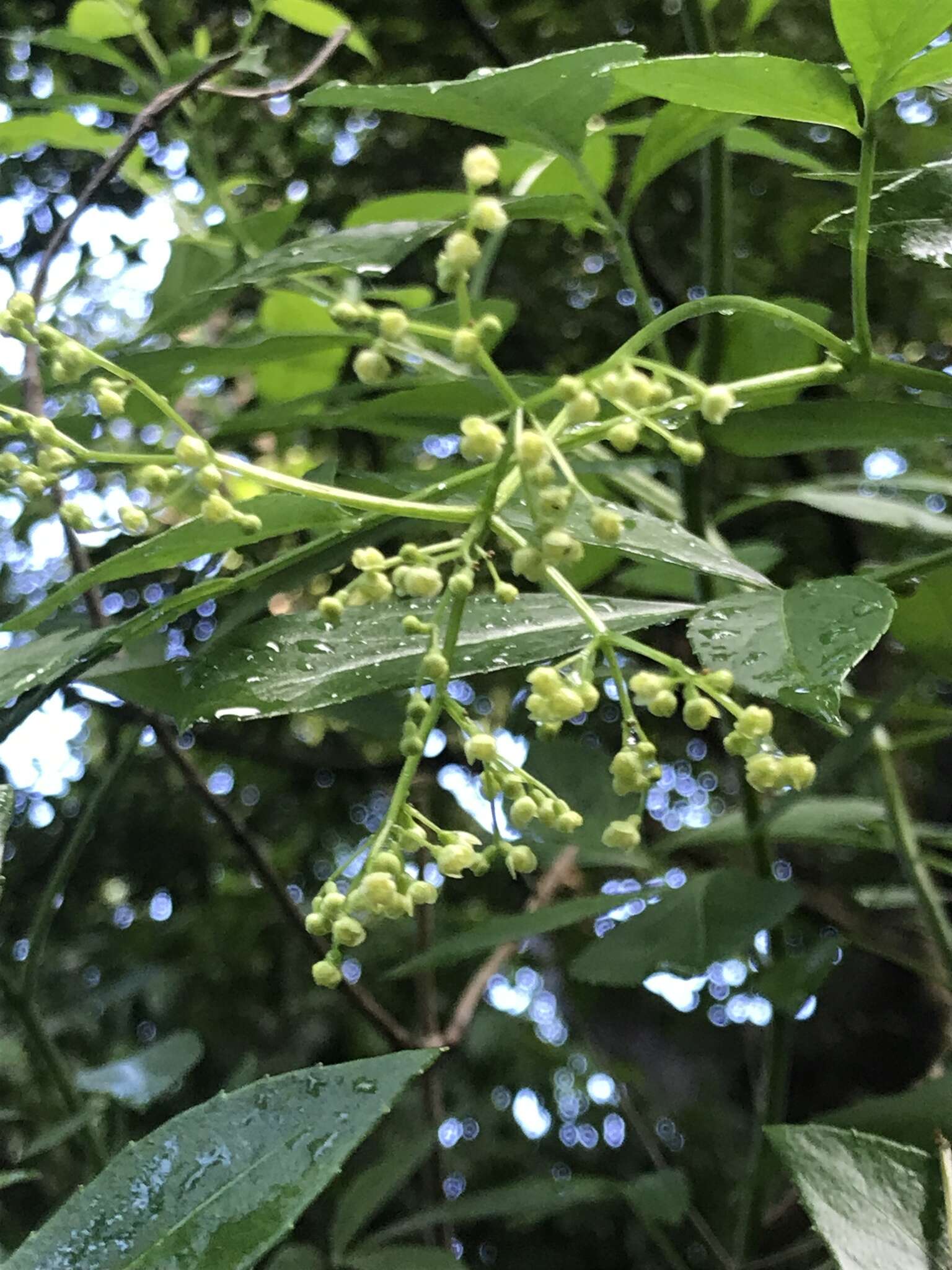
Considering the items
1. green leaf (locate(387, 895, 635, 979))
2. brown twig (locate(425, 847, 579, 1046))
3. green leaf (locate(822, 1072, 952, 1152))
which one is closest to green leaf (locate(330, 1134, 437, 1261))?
brown twig (locate(425, 847, 579, 1046))

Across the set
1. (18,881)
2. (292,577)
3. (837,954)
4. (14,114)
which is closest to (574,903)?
(837,954)

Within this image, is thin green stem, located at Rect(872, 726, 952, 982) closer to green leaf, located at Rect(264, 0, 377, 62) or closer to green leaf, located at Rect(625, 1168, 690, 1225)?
green leaf, located at Rect(625, 1168, 690, 1225)

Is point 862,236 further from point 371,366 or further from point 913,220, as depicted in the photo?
point 371,366

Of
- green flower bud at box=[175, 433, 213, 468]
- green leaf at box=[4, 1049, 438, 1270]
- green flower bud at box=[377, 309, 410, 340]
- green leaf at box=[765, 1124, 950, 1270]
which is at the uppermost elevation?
green flower bud at box=[377, 309, 410, 340]

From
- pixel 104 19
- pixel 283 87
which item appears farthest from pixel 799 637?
pixel 104 19

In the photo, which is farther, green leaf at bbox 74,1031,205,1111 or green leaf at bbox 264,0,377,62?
green leaf at bbox 264,0,377,62

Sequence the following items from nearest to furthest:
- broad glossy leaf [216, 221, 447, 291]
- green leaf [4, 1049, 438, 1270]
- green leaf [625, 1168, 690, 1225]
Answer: green leaf [4, 1049, 438, 1270] < broad glossy leaf [216, 221, 447, 291] < green leaf [625, 1168, 690, 1225]

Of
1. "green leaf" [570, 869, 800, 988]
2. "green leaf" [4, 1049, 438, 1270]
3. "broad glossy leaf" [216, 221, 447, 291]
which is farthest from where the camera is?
"green leaf" [570, 869, 800, 988]
